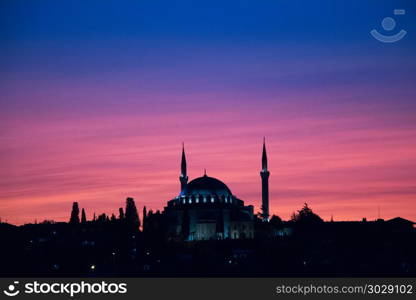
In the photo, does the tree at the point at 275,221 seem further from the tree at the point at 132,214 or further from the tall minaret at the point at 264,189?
the tree at the point at 132,214

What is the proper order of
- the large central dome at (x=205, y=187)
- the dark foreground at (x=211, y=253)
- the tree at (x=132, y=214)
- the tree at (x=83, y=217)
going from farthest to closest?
1. the large central dome at (x=205, y=187)
2. the tree at (x=83, y=217)
3. the tree at (x=132, y=214)
4. the dark foreground at (x=211, y=253)

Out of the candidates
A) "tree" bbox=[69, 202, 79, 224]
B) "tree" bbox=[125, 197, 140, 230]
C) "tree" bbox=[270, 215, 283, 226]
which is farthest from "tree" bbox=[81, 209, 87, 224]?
"tree" bbox=[270, 215, 283, 226]

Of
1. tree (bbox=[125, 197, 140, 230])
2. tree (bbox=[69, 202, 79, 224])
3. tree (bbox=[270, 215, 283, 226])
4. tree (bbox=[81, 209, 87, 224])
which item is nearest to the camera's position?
tree (bbox=[125, 197, 140, 230])

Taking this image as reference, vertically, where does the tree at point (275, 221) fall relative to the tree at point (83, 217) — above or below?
above

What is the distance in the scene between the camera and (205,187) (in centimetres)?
16212

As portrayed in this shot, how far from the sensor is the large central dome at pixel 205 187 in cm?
16150

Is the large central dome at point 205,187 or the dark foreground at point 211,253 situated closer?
the dark foreground at point 211,253

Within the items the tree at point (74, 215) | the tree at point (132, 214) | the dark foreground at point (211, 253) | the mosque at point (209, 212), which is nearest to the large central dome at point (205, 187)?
the mosque at point (209, 212)

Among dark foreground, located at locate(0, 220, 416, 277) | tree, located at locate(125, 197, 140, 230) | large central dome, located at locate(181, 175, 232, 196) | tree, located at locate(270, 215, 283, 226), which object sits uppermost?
large central dome, located at locate(181, 175, 232, 196)

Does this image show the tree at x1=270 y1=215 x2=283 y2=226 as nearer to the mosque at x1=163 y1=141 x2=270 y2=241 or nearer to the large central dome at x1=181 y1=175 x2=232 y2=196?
the mosque at x1=163 y1=141 x2=270 y2=241

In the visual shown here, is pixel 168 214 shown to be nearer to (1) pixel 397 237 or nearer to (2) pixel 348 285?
(1) pixel 397 237

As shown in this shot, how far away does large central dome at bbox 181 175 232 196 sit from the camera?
161500mm

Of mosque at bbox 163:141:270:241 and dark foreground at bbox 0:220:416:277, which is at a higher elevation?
mosque at bbox 163:141:270:241

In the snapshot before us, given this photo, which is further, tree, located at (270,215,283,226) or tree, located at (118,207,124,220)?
tree, located at (270,215,283,226)
